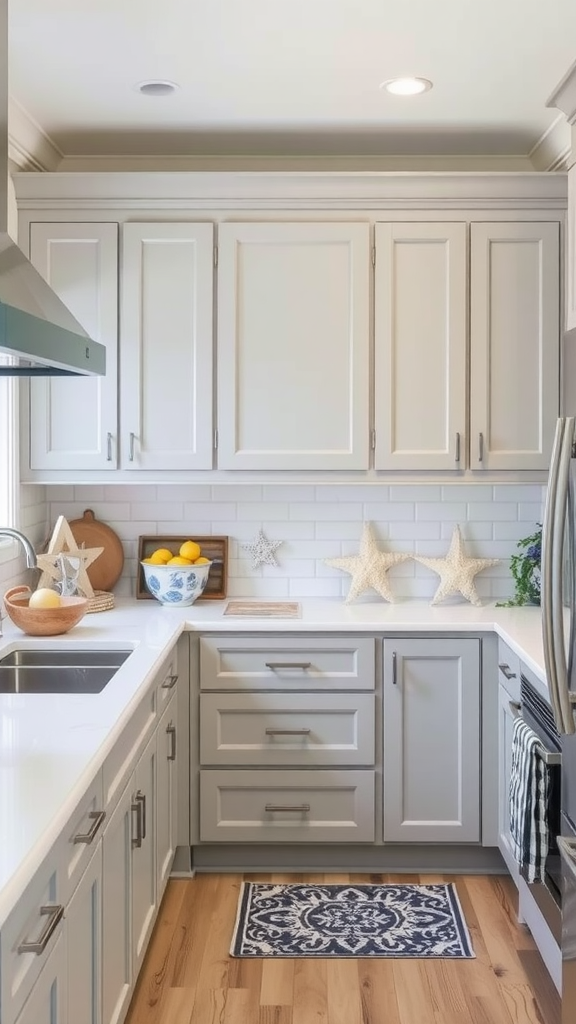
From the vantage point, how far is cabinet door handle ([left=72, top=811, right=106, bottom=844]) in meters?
1.87

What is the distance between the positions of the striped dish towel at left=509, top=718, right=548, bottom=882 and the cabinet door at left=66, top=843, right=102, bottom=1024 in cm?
113

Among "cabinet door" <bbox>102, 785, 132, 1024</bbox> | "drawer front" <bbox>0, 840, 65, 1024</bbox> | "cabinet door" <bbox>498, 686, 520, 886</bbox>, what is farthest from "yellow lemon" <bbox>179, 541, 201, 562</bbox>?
"drawer front" <bbox>0, 840, 65, 1024</bbox>

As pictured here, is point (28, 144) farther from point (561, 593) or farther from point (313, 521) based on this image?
point (561, 593)

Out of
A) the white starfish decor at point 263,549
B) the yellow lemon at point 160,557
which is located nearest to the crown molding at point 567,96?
the white starfish decor at point 263,549

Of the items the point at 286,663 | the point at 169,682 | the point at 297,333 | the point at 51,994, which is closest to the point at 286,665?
the point at 286,663

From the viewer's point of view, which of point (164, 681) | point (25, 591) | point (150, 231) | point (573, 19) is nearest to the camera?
point (573, 19)

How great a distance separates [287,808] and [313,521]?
1.11m

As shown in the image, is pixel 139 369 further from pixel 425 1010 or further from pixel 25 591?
pixel 425 1010

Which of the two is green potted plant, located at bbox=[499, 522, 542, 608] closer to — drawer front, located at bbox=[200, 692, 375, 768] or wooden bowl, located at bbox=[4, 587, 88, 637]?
drawer front, located at bbox=[200, 692, 375, 768]

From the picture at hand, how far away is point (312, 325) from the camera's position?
3.54 m

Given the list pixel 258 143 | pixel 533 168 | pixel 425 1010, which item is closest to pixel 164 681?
pixel 425 1010

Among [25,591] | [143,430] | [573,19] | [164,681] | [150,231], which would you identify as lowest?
[164,681]

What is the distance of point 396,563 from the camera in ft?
12.7

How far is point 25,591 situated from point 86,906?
1.52 metres
